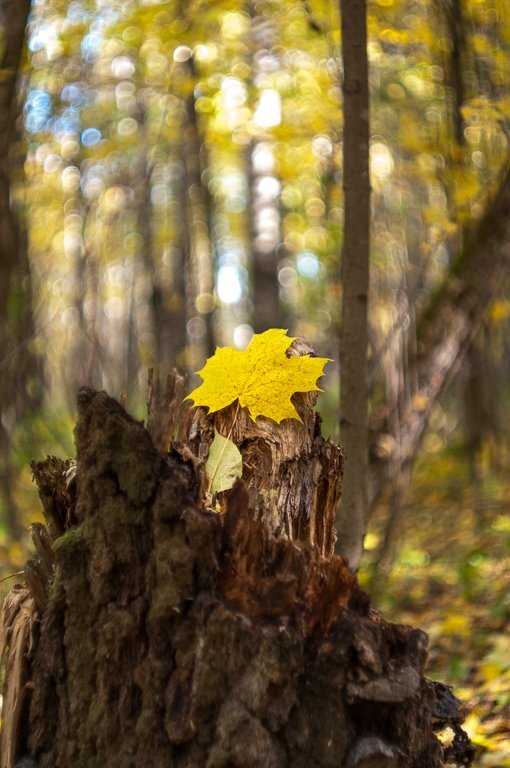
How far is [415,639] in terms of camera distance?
1.85m

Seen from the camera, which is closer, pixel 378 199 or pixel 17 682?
pixel 17 682

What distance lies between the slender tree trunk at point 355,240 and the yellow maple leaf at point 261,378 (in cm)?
122

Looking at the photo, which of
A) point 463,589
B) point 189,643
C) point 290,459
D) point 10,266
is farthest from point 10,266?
point 463,589

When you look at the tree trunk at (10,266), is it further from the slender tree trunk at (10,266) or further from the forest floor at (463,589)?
the forest floor at (463,589)

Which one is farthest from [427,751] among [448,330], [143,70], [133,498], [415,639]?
[143,70]

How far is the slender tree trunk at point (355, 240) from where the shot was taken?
129 inches

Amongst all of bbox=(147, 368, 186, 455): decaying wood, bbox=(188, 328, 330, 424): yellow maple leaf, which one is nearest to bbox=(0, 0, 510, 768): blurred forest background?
bbox=(188, 328, 330, 424): yellow maple leaf

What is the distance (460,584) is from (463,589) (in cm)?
19

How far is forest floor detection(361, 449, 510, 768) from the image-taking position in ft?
11.8

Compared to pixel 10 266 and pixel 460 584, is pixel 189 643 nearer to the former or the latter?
pixel 10 266

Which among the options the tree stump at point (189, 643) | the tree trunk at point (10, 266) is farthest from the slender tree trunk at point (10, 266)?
the tree stump at point (189, 643)

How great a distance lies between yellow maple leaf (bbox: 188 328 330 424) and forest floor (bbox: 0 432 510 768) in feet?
5.27

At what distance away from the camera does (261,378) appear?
2191 mm

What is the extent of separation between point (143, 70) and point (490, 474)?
21.5 feet
